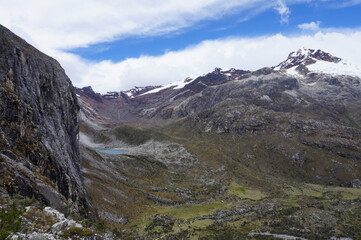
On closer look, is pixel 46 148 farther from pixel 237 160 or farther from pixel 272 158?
pixel 272 158

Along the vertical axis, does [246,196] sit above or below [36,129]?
below

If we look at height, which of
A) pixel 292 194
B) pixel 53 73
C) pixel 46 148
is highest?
pixel 53 73

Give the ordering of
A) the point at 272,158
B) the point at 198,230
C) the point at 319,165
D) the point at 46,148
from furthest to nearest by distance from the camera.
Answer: the point at 272,158
the point at 319,165
the point at 198,230
the point at 46,148

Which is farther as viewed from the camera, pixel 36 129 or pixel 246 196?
pixel 246 196

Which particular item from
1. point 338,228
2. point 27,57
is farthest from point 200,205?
point 27,57

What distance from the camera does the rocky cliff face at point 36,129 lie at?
32469mm

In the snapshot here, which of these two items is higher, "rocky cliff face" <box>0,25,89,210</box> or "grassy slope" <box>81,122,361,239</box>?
"rocky cliff face" <box>0,25,89,210</box>

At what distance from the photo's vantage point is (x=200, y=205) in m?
86.4

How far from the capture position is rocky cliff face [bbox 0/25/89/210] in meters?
32.5

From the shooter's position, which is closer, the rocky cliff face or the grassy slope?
the rocky cliff face

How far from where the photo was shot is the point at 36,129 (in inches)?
1790

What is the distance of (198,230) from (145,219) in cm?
1384

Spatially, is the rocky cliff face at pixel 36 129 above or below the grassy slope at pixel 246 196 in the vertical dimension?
above

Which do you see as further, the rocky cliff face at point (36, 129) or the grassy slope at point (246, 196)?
the grassy slope at point (246, 196)
